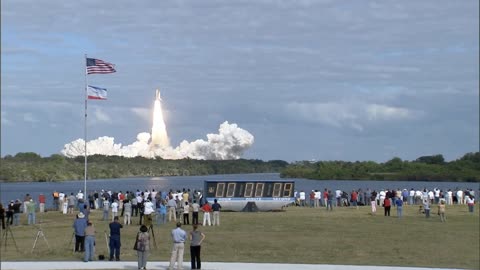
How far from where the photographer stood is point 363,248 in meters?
31.1

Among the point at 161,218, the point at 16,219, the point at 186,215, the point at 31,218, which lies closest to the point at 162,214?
the point at 161,218

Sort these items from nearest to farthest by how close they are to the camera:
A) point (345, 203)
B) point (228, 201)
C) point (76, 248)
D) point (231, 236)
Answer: point (76, 248)
point (231, 236)
point (228, 201)
point (345, 203)

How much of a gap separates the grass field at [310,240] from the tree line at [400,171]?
129747 mm

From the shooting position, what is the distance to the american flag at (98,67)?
4741 centimetres

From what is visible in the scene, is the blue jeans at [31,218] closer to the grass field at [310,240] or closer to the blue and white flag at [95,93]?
the grass field at [310,240]

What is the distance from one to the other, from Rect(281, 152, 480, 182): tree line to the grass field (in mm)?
129747

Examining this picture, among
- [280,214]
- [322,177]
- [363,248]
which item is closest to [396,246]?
[363,248]

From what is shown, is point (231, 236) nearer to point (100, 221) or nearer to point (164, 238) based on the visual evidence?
point (164, 238)

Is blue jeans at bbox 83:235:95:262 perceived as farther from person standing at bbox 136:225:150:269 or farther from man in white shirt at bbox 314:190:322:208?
man in white shirt at bbox 314:190:322:208

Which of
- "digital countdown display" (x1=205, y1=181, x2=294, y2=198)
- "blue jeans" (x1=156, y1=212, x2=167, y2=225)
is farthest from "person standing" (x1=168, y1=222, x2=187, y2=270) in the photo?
"digital countdown display" (x1=205, y1=181, x2=294, y2=198)

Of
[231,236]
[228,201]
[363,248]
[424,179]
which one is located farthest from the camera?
[424,179]

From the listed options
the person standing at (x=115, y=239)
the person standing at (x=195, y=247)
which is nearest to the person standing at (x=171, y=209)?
the person standing at (x=115, y=239)

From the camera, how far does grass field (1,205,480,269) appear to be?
93.5 ft

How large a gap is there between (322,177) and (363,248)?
489 feet
